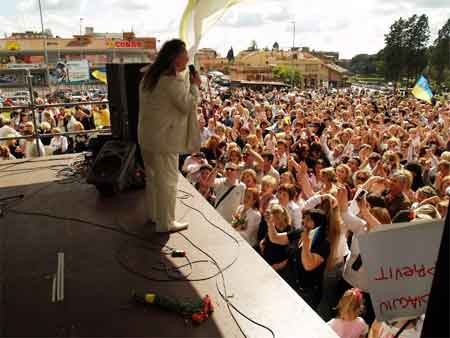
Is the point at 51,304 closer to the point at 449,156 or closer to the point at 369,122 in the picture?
the point at 449,156

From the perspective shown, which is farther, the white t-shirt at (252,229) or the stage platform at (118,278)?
the white t-shirt at (252,229)

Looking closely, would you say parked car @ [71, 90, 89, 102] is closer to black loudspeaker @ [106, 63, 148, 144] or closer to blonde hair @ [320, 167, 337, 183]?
black loudspeaker @ [106, 63, 148, 144]

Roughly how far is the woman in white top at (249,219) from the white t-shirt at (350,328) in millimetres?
1508

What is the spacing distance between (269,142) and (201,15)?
176 inches

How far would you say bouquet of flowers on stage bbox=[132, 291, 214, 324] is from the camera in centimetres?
245

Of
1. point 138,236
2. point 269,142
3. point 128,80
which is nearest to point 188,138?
point 138,236

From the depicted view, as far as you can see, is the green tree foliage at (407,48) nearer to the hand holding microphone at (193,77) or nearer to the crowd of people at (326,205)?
the crowd of people at (326,205)

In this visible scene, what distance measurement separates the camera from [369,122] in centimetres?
998

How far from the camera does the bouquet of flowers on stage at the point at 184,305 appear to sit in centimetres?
245

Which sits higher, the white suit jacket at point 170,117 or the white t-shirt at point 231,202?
the white suit jacket at point 170,117

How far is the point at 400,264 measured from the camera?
1.81 metres

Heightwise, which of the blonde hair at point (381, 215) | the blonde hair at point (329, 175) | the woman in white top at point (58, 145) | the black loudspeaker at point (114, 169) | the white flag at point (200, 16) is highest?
the white flag at point (200, 16)

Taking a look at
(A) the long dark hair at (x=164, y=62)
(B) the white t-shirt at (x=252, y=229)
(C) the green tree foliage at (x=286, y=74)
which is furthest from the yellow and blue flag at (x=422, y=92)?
(C) the green tree foliage at (x=286, y=74)

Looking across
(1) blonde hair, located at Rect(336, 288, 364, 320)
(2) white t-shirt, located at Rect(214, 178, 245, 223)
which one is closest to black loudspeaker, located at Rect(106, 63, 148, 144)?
(2) white t-shirt, located at Rect(214, 178, 245, 223)
